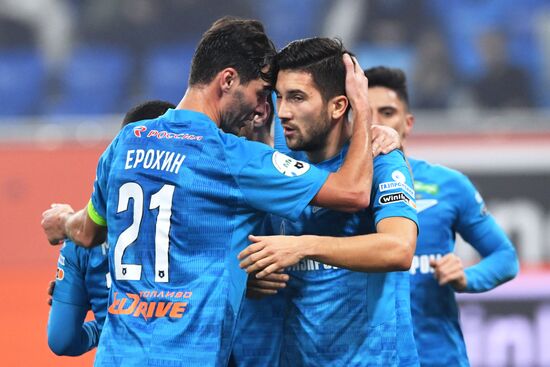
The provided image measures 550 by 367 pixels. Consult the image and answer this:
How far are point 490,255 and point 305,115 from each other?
1.93 m

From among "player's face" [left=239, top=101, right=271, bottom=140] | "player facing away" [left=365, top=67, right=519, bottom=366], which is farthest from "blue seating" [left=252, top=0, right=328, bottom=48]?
"player's face" [left=239, top=101, right=271, bottom=140]

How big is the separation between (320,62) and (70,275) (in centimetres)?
156

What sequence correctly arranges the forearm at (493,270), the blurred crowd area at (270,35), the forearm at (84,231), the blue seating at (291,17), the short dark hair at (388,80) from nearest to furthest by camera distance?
the forearm at (84,231) < the forearm at (493,270) < the short dark hair at (388,80) < the blurred crowd area at (270,35) < the blue seating at (291,17)

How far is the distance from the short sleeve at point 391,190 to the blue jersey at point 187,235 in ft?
0.81

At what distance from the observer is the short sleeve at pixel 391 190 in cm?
373

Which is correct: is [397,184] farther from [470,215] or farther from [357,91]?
[470,215]

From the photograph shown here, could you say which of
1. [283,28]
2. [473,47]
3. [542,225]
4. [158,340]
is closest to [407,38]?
[473,47]

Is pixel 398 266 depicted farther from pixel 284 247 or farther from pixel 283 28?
pixel 283 28

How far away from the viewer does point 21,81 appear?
1094 centimetres

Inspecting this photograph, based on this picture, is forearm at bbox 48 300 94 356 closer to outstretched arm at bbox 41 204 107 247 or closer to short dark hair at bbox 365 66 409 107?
outstretched arm at bbox 41 204 107 247

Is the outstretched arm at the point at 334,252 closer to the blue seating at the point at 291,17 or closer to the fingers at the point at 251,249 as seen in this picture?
the fingers at the point at 251,249

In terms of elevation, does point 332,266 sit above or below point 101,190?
below

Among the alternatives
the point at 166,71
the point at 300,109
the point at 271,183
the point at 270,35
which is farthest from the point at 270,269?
the point at 270,35

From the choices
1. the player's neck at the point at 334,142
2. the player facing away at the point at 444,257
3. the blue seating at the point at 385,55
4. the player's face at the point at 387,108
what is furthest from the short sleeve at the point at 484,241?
the blue seating at the point at 385,55
